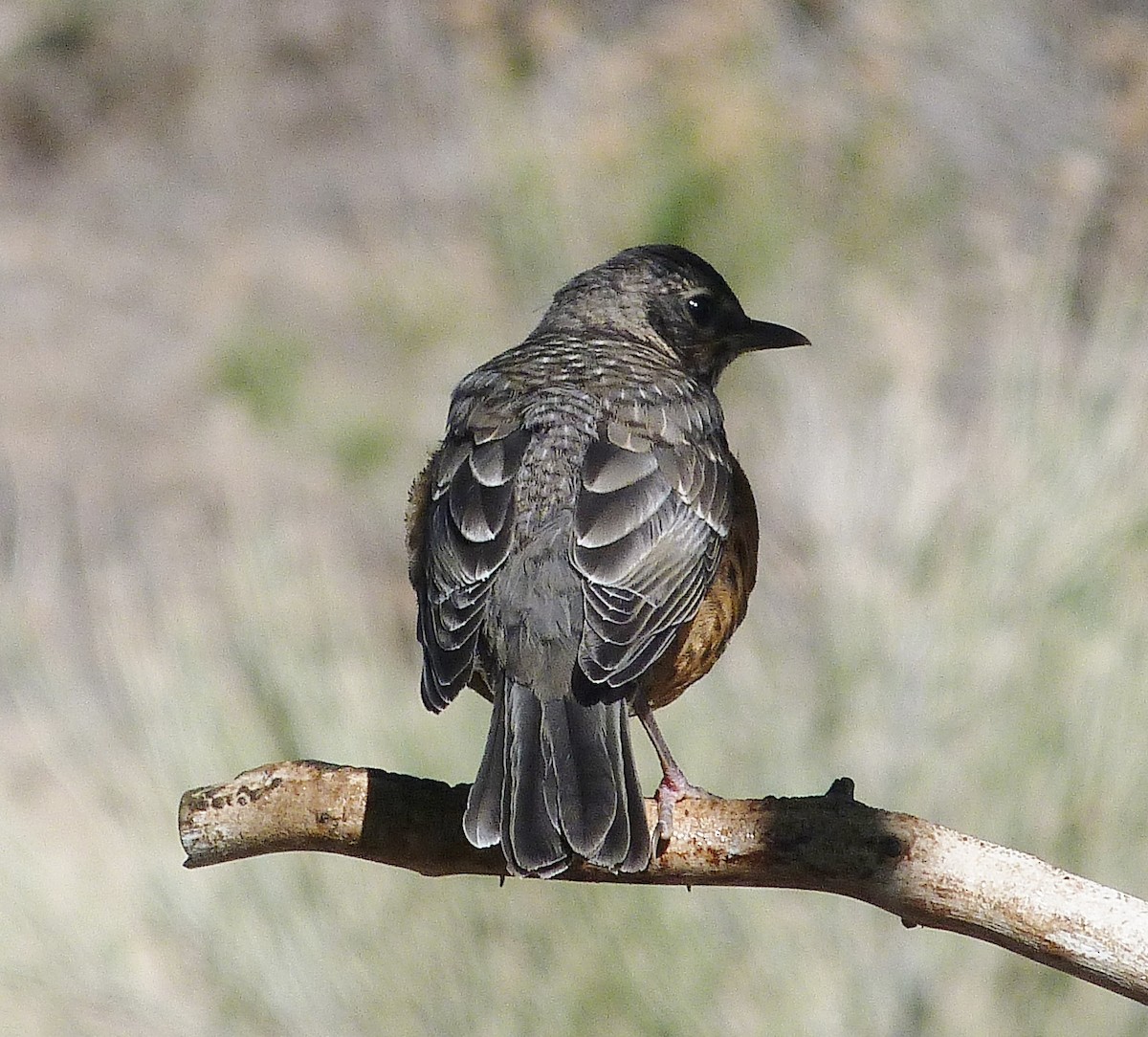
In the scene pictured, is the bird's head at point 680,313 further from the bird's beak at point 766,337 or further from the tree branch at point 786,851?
the tree branch at point 786,851

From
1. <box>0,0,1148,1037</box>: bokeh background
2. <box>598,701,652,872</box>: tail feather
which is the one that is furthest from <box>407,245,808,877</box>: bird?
<box>0,0,1148,1037</box>: bokeh background

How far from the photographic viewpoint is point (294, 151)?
13.3 metres

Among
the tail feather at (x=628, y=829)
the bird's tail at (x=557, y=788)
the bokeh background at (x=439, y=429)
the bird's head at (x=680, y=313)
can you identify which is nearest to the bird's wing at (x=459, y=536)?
the bird's tail at (x=557, y=788)

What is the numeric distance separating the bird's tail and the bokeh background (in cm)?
186

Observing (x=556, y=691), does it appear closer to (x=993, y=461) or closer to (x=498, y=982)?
(x=498, y=982)

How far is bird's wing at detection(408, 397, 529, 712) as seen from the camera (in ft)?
9.45

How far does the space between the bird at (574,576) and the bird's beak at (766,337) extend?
313 millimetres

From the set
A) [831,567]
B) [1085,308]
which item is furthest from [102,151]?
[831,567]

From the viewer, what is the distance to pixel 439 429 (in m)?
9.44

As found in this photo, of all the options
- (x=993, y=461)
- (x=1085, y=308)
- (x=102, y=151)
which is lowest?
(x=993, y=461)

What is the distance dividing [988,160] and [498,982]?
617cm

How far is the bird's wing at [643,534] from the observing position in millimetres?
2854

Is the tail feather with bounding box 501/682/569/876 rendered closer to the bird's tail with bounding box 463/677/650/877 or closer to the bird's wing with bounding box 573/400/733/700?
the bird's tail with bounding box 463/677/650/877

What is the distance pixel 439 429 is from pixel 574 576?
655 centimetres
